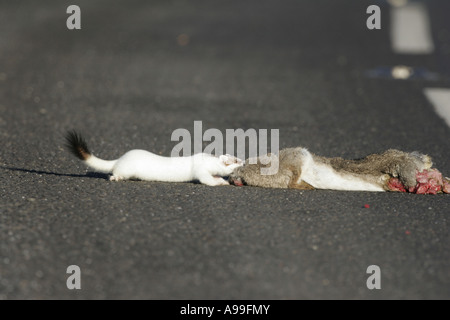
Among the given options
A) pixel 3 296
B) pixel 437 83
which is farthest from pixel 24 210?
pixel 437 83

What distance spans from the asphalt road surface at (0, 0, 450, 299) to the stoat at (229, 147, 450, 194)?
3.9 inches

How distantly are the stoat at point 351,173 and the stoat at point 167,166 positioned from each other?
221 mm

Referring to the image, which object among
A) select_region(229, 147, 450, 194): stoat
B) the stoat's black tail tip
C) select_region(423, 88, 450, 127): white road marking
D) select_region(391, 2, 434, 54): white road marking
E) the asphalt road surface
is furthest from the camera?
select_region(391, 2, 434, 54): white road marking

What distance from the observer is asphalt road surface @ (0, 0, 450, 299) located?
14.4 ft

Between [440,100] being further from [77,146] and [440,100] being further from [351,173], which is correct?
[77,146]

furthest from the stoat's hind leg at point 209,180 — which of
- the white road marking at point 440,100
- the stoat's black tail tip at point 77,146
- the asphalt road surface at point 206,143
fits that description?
the white road marking at point 440,100

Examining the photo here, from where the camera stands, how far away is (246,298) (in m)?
4.11

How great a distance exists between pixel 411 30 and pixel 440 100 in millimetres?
6295

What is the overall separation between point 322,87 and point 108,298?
7.90 meters

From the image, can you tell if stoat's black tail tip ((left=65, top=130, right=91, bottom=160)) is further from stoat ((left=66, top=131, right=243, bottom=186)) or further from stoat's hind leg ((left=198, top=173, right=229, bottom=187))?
stoat's hind leg ((left=198, top=173, right=229, bottom=187))

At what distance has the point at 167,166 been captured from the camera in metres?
6.17

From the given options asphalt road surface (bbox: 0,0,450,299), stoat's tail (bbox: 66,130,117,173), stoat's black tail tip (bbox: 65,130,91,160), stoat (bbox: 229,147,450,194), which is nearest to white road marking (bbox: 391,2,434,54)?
asphalt road surface (bbox: 0,0,450,299)

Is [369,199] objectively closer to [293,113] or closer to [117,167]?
[117,167]

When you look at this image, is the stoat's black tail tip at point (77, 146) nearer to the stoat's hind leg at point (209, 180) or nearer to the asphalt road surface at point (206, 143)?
the asphalt road surface at point (206, 143)
